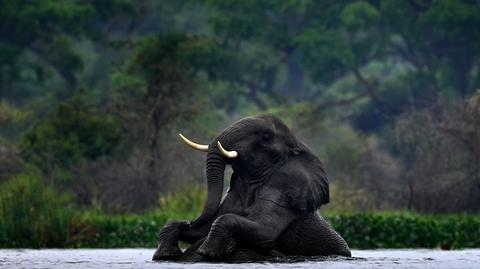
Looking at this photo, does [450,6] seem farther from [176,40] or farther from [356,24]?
[176,40]

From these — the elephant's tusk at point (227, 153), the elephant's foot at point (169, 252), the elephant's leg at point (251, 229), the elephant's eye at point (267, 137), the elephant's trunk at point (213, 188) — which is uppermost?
the elephant's eye at point (267, 137)

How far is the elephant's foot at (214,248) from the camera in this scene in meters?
17.5

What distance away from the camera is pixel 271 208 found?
60.2 ft

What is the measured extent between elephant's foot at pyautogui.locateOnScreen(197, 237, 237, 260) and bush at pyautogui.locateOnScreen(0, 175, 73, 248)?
9614 mm

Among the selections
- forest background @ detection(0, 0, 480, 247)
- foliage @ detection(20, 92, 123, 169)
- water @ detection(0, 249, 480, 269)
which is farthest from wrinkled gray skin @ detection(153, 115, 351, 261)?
foliage @ detection(20, 92, 123, 169)

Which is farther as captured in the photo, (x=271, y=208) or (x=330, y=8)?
(x=330, y=8)

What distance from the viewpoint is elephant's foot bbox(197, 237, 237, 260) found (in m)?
17.5

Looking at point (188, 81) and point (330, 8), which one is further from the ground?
point (330, 8)

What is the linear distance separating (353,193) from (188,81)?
18.6 ft

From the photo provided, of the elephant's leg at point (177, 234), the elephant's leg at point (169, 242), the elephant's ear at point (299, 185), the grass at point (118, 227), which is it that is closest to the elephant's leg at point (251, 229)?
the elephant's ear at point (299, 185)

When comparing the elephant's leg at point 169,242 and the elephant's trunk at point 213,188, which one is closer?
the elephant's trunk at point 213,188

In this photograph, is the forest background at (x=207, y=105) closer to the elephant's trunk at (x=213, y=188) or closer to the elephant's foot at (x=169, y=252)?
the elephant's foot at (x=169, y=252)

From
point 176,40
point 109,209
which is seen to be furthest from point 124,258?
point 176,40

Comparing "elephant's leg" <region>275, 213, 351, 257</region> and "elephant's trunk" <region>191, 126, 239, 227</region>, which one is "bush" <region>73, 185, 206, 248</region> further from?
"elephant's trunk" <region>191, 126, 239, 227</region>
